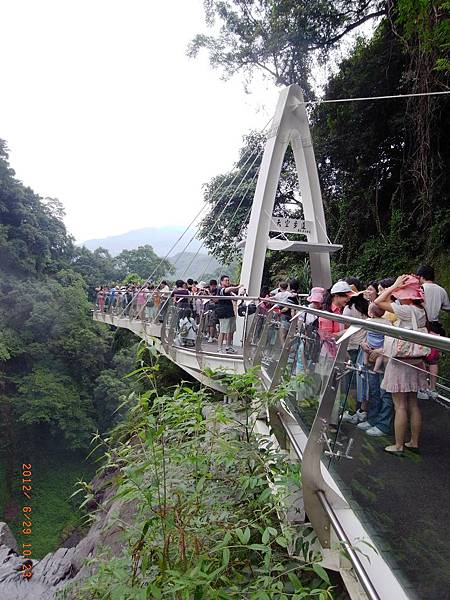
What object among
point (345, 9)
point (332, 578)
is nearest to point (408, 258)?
point (345, 9)

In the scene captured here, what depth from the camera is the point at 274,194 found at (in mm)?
8406

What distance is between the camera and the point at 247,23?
13352 millimetres

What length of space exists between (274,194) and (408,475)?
7.53 meters

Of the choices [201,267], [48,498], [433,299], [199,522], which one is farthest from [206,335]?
[201,267]

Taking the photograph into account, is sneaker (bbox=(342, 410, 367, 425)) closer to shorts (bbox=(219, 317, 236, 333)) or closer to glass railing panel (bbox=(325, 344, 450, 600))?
glass railing panel (bbox=(325, 344, 450, 600))

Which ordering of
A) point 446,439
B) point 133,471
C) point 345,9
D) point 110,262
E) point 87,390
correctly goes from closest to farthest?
point 446,439 < point 133,471 < point 345,9 < point 87,390 < point 110,262

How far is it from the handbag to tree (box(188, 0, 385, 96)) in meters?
11.8

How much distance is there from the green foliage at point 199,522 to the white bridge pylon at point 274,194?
552 centimetres

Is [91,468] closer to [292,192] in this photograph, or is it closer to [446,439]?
[292,192]

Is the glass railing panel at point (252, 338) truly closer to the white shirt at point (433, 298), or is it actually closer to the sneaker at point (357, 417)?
the white shirt at point (433, 298)

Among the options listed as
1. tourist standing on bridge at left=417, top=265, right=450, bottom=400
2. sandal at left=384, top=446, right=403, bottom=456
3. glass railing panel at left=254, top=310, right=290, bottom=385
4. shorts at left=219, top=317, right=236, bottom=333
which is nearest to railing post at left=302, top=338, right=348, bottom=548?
sandal at left=384, top=446, right=403, bottom=456

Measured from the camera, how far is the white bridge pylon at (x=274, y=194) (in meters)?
7.94

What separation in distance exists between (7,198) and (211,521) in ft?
85.5

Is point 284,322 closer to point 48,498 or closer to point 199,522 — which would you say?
point 199,522
